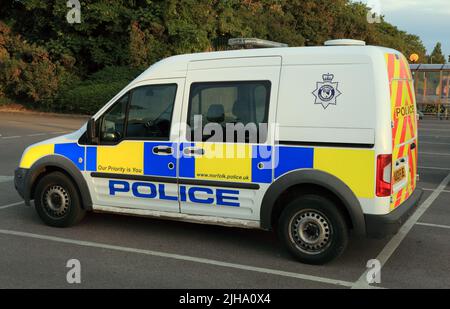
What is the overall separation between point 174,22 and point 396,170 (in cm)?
2379

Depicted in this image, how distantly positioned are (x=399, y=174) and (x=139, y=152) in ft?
8.80

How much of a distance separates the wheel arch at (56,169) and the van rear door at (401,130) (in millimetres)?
3356

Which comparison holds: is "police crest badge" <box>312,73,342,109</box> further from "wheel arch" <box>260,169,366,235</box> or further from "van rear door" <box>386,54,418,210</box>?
"wheel arch" <box>260,169,366,235</box>

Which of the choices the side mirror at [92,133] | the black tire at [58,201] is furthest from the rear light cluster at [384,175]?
the black tire at [58,201]

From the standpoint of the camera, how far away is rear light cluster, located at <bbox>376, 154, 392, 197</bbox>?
4720 millimetres

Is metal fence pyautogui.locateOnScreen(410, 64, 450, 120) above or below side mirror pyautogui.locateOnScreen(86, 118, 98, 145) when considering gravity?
above

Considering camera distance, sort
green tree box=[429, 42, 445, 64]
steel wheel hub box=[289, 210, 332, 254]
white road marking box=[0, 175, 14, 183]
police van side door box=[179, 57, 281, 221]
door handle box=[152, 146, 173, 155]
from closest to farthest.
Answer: steel wheel hub box=[289, 210, 332, 254], police van side door box=[179, 57, 281, 221], door handle box=[152, 146, 173, 155], white road marking box=[0, 175, 14, 183], green tree box=[429, 42, 445, 64]

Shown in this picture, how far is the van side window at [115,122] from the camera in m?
5.96

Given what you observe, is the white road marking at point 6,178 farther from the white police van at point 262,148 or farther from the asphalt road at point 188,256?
the white police van at point 262,148

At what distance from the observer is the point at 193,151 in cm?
551

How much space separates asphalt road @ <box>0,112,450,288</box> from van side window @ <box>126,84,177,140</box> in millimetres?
1186

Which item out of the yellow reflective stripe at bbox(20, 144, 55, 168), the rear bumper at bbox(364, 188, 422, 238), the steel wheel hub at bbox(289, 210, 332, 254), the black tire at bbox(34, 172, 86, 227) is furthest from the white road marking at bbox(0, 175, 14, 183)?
the rear bumper at bbox(364, 188, 422, 238)
